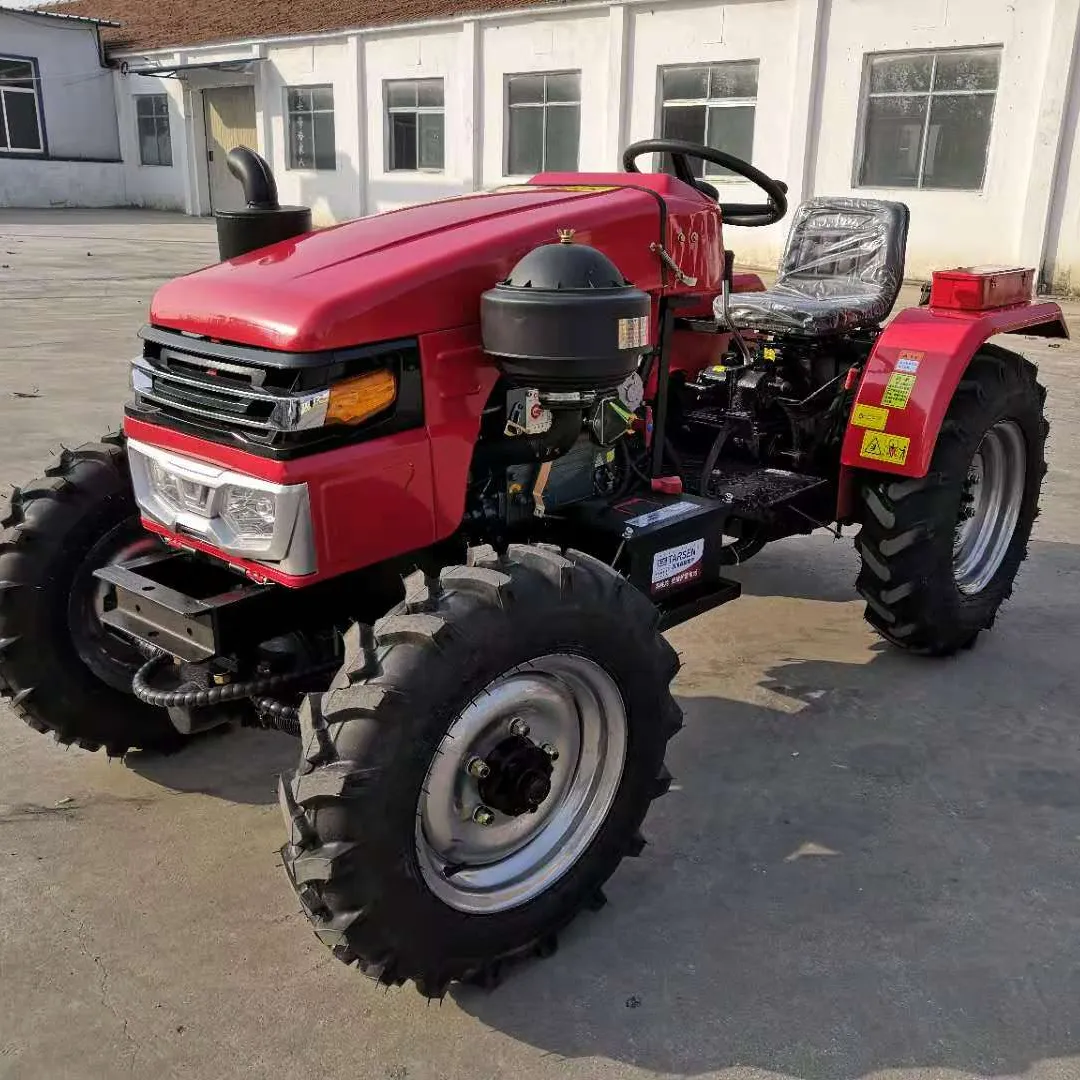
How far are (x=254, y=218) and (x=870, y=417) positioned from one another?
1.92 meters

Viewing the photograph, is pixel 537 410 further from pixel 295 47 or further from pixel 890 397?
pixel 295 47

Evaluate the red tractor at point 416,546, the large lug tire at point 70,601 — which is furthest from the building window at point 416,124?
the large lug tire at point 70,601

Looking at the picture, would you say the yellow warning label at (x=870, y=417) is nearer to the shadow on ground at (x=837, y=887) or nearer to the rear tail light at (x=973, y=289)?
the rear tail light at (x=973, y=289)

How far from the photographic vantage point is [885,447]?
3.38m

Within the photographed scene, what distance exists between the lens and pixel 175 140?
2370 centimetres

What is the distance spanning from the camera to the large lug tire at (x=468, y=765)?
6.36 feet

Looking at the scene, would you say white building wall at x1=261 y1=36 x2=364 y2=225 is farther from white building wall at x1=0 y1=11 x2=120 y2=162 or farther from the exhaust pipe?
the exhaust pipe

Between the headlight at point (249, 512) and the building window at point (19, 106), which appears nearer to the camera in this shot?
the headlight at point (249, 512)

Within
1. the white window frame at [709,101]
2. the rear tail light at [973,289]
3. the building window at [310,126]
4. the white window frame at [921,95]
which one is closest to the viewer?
the rear tail light at [973,289]

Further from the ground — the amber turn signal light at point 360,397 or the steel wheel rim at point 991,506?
the amber turn signal light at point 360,397

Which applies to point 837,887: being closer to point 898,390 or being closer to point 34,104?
point 898,390

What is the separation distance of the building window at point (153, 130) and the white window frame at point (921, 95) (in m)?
16.4

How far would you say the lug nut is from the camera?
221 centimetres

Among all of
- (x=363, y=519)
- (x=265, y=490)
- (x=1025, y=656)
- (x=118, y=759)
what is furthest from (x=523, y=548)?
(x=1025, y=656)
